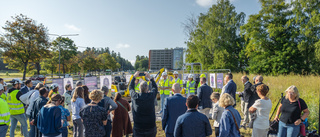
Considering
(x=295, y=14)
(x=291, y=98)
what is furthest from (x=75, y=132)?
(x=295, y=14)

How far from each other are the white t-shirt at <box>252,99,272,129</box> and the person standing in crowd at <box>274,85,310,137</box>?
19.9 inches

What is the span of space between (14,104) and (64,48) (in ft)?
120

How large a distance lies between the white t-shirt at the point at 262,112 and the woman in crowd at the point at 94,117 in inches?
119

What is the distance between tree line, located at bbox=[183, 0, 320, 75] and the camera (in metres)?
21.5

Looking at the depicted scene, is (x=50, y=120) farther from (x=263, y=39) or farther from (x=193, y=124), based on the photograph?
(x=263, y=39)

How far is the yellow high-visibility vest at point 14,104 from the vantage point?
497 cm

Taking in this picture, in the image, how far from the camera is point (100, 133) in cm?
348

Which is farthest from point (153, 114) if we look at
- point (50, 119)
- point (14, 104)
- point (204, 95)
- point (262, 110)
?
point (14, 104)

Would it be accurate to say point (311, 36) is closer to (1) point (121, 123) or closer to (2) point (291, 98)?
(2) point (291, 98)

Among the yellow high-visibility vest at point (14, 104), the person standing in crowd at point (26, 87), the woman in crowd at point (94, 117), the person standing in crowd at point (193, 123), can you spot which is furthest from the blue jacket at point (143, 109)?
the person standing in crowd at point (26, 87)

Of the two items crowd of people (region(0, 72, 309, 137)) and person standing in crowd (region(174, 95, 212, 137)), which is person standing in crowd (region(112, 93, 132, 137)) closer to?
crowd of people (region(0, 72, 309, 137))

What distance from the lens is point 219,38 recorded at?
2656 cm

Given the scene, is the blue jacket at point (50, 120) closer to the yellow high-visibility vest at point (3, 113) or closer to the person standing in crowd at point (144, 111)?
the yellow high-visibility vest at point (3, 113)

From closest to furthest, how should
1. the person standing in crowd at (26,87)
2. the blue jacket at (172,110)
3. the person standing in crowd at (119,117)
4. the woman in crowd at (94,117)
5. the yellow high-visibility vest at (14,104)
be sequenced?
the woman in crowd at (94,117) → the blue jacket at (172,110) → the person standing in crowd at (119,117) → the yellow high-visibility vest at (14,104) → the person standing in crowd at (26,87)
